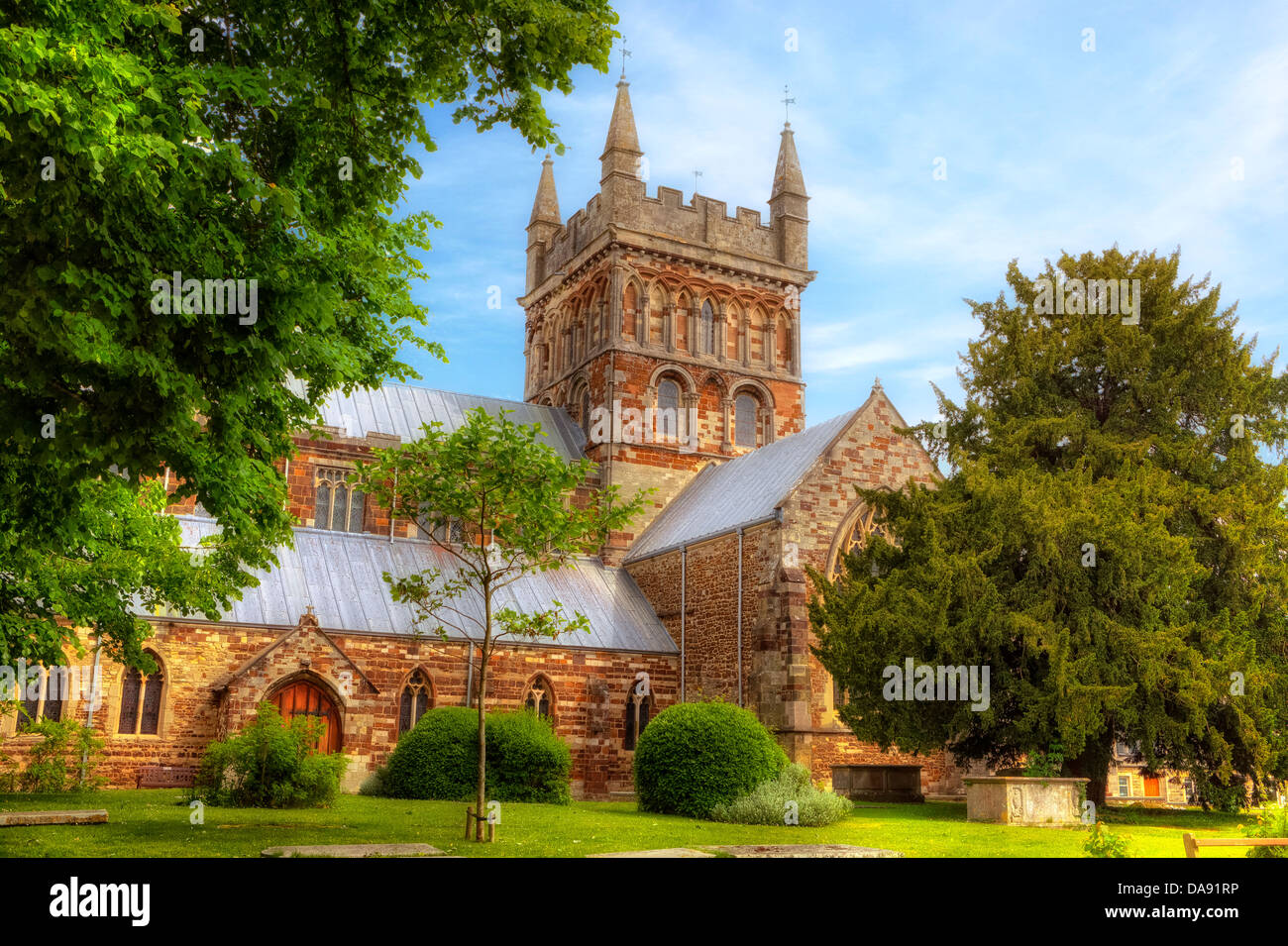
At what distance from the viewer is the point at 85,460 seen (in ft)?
27.9

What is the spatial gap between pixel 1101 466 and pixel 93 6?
19.0 meters

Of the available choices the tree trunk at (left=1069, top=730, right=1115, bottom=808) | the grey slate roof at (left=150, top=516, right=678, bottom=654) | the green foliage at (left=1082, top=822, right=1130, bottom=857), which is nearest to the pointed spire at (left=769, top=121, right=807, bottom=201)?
the grey slate roof at (left=150, top=516, right=678, bottom=654)

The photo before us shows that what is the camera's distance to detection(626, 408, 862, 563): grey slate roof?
2711 cm

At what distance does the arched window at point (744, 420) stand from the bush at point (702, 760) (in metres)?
18.3

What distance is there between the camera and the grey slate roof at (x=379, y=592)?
2484 cm

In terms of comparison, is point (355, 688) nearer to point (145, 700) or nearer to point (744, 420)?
point (145, 700)

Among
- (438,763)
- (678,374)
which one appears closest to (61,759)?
(438,763)

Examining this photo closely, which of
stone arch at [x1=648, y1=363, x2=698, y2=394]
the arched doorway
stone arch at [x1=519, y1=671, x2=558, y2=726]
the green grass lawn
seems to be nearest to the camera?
the green grass lawn

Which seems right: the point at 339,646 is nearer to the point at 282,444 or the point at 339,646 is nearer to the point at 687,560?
the point at 687,560

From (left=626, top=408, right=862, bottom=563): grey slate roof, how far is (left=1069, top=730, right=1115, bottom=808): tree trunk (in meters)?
8.40

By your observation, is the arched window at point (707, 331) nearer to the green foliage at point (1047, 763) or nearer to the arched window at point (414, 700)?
the arched window at point (414, 700)

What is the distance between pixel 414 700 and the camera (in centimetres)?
2506

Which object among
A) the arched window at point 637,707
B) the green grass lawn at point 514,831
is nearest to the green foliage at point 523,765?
the green grass lawn at point 514,831

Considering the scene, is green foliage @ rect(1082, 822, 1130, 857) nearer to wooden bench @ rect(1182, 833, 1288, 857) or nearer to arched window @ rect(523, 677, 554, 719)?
wooden bench @ rect(1182, 833, 1288, 857)
